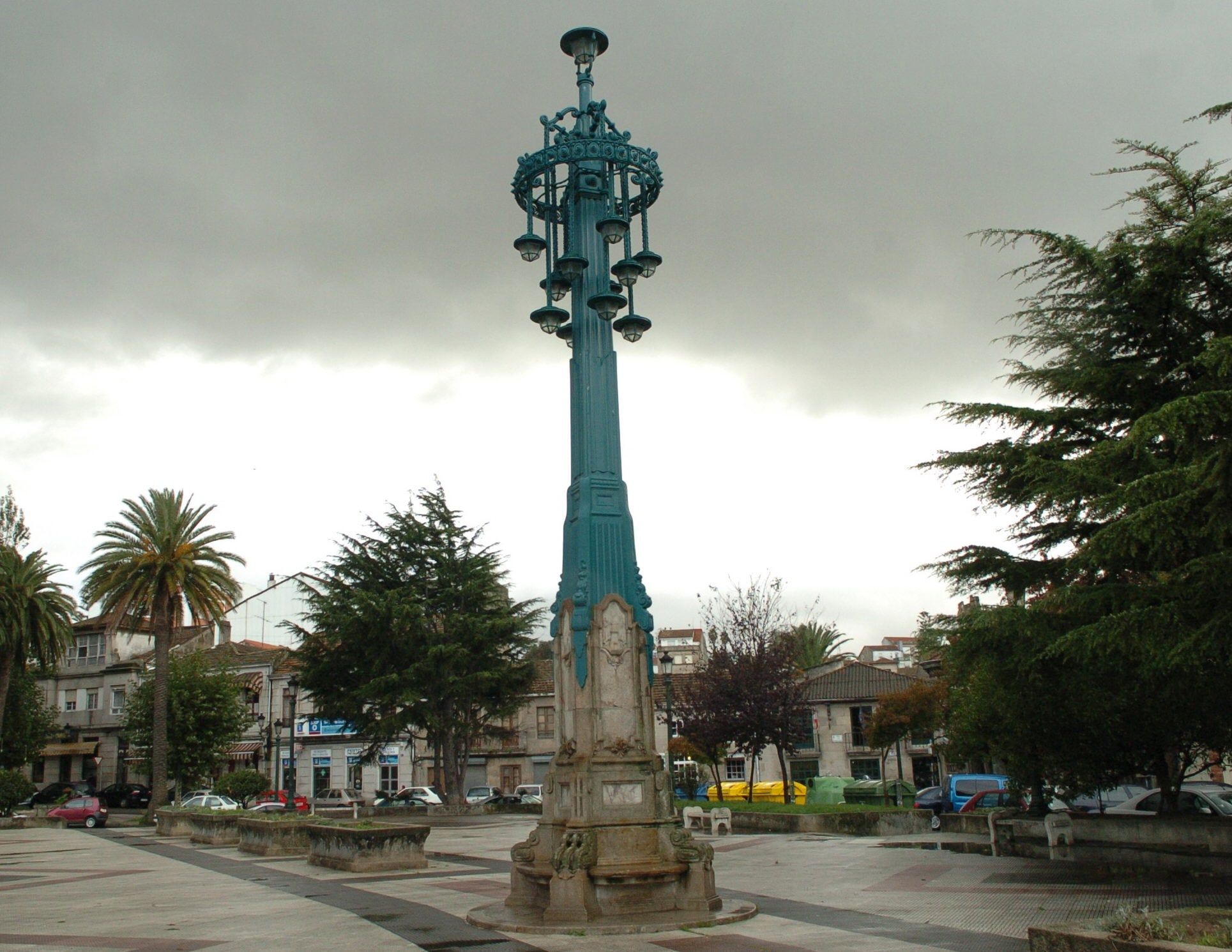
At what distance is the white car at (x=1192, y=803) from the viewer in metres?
20.0

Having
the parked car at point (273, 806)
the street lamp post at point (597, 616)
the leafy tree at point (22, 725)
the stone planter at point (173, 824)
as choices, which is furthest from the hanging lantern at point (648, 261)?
the leafy tree at point (22, 725)

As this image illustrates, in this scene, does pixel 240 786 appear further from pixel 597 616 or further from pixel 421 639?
pixel 597 616

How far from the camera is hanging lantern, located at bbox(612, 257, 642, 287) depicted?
13.5 m

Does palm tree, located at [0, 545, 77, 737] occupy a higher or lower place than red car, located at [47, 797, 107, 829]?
higher

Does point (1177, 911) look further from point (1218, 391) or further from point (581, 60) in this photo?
point (581, 60)

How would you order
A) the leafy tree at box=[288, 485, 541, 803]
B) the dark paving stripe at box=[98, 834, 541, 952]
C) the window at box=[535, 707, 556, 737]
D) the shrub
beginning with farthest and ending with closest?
the window at box=[535, 707, 556, 737] < the leafy tree at box=[288, 485, 541, 803] < the dark paving stripe at box=[98, 834, 541, 952] < the shrub

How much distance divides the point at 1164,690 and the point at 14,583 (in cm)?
4264

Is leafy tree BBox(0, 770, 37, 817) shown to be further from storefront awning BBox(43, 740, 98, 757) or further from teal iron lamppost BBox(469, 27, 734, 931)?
teal iron lamppost BBox(469, 27, 734, 931)

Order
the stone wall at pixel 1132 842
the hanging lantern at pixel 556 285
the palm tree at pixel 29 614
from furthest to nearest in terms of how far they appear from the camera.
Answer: the palm tree at pixel 29 614
the stone wall at pixel 1132 842
the hanging lantern at pixel 556 285

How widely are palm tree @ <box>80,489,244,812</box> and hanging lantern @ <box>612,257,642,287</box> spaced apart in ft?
104

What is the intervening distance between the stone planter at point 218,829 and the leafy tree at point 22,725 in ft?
86.7

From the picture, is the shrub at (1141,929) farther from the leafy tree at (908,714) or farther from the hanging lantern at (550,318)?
the leafy tree at (908,714)

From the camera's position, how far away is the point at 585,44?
15.0 meters

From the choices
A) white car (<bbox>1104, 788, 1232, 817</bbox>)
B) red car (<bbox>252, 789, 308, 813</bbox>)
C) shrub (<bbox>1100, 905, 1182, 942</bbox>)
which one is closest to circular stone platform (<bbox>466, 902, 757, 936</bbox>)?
shrub (<bbox>1100, 905, 1182, 942</bbox>)
